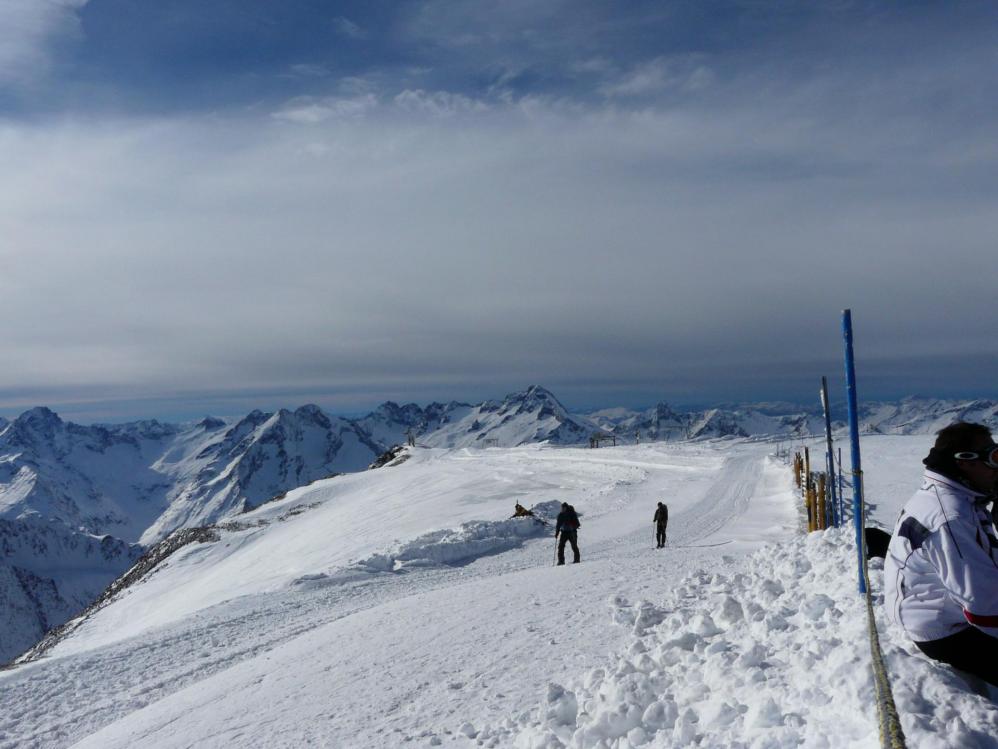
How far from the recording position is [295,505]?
58.5 metres

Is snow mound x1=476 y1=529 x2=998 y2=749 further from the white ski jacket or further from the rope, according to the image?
the white ski jacket

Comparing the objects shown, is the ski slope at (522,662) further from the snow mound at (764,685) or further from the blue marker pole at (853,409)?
the blue marker pole at (853,409)

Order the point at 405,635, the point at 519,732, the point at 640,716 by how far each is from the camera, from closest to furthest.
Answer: the point at 640,716
the point at 519,732
the point at 405,635

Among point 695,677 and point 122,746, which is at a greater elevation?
point 695,677

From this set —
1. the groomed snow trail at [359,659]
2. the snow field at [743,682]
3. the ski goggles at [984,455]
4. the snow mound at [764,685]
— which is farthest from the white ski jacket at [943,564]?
the groomed snow trail at [359,659]

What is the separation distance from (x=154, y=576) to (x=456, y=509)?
71.7 ft

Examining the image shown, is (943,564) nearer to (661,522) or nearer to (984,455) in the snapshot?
(984,455)

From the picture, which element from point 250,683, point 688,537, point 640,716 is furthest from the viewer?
point 688,537

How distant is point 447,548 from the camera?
24.0 metres

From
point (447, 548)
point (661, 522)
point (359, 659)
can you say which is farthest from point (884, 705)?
point (447, 548)

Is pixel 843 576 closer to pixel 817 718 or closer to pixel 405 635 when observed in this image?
pixel 817 718

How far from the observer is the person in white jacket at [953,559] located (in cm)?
414

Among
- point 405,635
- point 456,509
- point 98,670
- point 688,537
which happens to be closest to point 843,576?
point 405,635

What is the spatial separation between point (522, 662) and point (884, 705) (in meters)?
5.42
